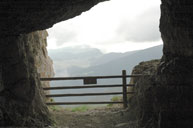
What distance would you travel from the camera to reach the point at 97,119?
22.4ft

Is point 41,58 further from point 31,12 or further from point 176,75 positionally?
point 176,75

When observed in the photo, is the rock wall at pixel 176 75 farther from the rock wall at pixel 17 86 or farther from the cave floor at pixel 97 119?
the rock wall at pixel 17 86

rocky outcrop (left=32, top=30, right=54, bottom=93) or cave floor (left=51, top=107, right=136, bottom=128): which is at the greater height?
rocky outcrop (left=32, top=30, right=54, bottom=93)

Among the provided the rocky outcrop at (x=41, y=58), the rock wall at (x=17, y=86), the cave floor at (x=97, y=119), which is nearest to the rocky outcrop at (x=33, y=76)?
the rock wall at (x=17, y=86)

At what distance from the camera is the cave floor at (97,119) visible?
20.1 feet

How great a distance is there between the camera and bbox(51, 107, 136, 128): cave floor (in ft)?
20.1

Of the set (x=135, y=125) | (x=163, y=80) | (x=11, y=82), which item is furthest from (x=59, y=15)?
(x=135, y=125)

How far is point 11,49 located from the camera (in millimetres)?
4699

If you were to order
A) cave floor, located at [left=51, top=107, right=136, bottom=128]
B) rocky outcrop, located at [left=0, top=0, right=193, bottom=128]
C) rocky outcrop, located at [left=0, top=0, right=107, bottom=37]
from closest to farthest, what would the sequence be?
rocky outcrop, located at [left=0, top=0, right=107, bottom=37] → rocky outcrop, located at [left=0, top=0, right=193, bottom=128] → cave floor, located at [left=51, top=107, right=136, bottom=128]

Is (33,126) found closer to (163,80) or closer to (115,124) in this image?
(115,124)

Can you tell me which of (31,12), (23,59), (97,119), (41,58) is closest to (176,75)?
(31,12)

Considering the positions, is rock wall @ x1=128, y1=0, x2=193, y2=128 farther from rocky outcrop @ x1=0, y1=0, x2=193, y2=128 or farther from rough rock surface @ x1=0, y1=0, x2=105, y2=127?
rough rock surface @ x1=0, y1=0, x2=105, y2=127

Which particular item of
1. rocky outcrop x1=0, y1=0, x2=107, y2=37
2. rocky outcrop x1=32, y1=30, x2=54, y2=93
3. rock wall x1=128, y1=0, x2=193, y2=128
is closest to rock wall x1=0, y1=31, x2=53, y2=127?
rocky outcrop x1=0, y1=0, x2=107, y2=37

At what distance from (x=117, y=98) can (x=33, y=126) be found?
16.0ft
